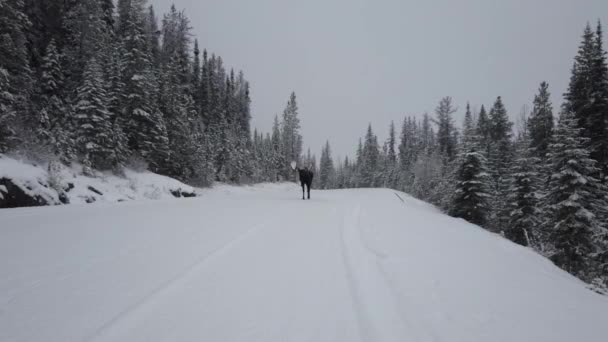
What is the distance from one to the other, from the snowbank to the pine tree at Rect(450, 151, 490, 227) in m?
21.2

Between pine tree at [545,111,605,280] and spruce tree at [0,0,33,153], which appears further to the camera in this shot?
pine tree at [545,111,605,280]

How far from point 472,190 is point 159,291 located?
75.9 feet

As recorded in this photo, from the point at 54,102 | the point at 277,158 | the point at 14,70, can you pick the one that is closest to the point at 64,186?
the point at 14,70

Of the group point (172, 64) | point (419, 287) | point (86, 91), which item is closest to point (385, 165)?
point (172, 64)

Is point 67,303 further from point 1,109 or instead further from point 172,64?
point 172,64

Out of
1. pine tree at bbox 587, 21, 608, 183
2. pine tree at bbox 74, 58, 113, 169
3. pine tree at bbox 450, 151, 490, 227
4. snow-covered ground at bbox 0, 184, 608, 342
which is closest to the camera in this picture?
snow-covered ground at bbox 0, 184, 608, 342

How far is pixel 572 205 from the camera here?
1345cm

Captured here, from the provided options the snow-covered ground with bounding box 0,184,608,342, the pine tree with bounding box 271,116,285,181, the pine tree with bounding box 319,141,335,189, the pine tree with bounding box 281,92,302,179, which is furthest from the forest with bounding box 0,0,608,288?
the pine tree with bounding box 319,141,335,189

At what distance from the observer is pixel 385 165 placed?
61750 mm

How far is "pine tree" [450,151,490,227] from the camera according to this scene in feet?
65.7

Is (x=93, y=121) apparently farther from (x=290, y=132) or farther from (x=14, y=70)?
(x=290, y=132)

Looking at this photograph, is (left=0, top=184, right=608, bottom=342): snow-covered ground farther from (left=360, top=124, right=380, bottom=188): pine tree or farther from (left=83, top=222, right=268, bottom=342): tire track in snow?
(left=360, top=124, right=380, bottom=188): pine tree

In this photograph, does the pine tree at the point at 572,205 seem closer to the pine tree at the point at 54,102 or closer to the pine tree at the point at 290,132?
the pine tree at the point at 54,102

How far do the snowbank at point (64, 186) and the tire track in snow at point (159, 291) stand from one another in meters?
8.79
